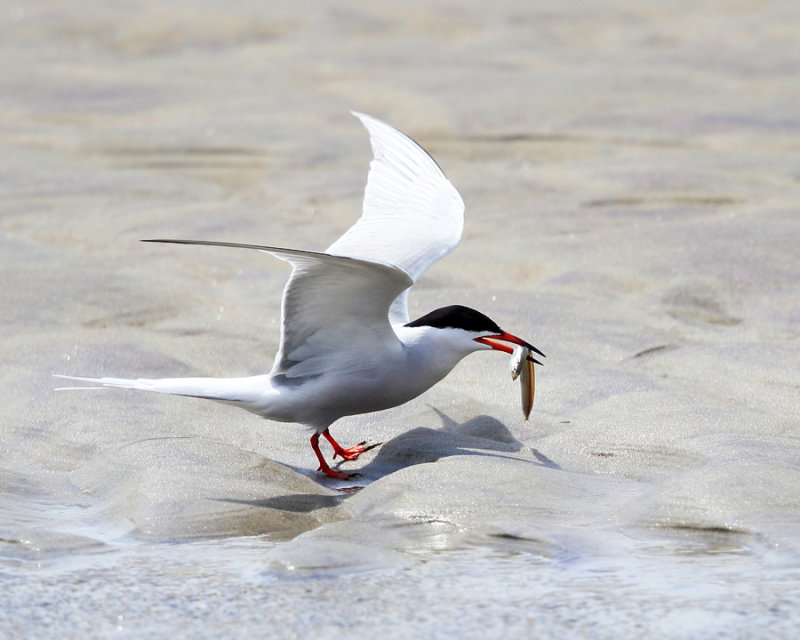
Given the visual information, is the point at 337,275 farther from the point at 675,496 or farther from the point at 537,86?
the point at 537,86

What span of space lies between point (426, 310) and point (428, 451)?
1447 millimetres

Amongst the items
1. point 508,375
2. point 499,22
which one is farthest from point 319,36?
point 508,375

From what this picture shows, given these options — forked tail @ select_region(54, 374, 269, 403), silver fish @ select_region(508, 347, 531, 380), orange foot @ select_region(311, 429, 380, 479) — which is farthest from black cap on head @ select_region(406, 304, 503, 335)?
forked tail @ select_region(54, 374, 269, 403)

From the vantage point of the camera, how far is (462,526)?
3.46 meters

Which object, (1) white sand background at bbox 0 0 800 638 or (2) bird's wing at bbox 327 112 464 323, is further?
(2) bird's wing at bbox 327 112 464 323

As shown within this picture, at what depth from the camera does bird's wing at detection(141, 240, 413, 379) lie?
3887 mm

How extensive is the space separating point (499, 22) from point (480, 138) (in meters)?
2.95

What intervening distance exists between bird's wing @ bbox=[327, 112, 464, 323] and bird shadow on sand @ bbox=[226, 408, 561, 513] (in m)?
0.54

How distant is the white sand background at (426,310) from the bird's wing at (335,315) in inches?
14.0

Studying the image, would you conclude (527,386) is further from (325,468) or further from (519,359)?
(325,468)

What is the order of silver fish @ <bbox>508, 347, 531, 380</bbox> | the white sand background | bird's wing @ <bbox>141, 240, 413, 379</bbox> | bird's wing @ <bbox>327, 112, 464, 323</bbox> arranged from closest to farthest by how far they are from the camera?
the white sand background → bird's wing @ <bbox>141, 240, 413, 379</bbox> → silver fish @ <bbox>508, 347, 531, 380</bbox> → bird's wing @ <bbox>327, 112, 464, 323</bbox>

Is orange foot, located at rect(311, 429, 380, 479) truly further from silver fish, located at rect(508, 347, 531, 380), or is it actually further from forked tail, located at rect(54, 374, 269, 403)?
silver fish, located at rect(508, 347, 531, 380)

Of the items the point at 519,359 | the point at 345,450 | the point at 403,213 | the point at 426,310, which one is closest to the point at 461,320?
the point at 519,359

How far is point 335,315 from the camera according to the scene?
13.7 ft
